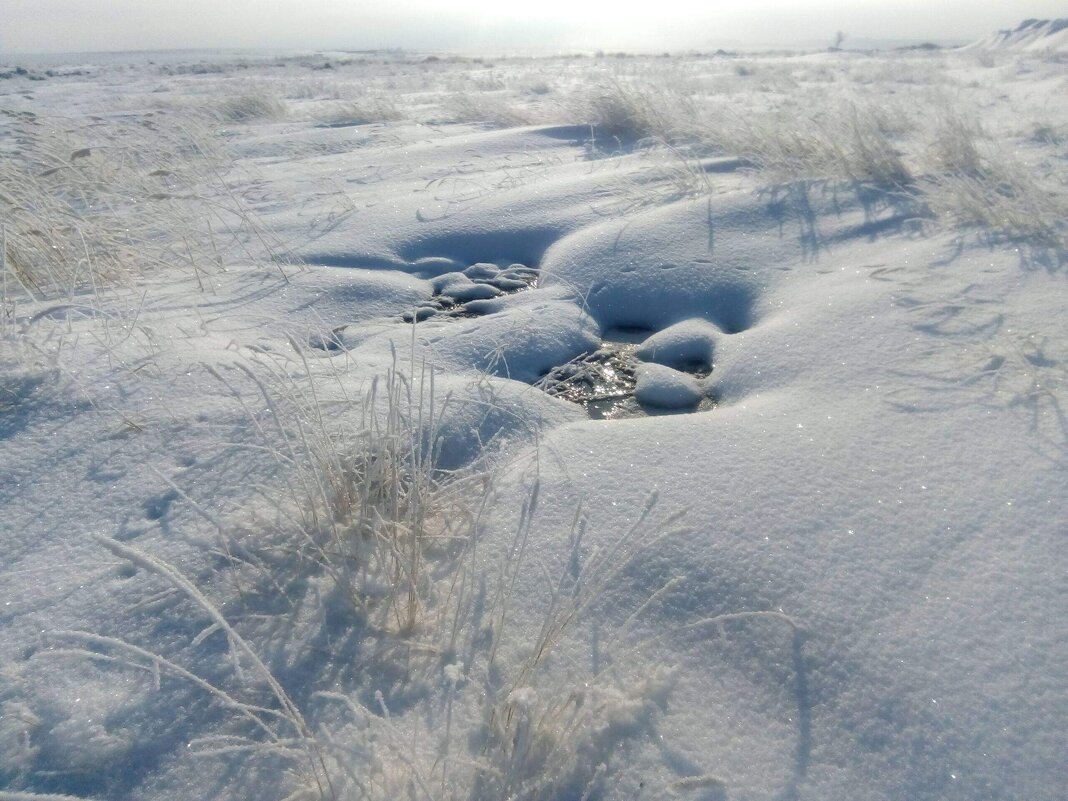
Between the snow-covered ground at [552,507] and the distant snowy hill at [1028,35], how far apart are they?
2196 cm

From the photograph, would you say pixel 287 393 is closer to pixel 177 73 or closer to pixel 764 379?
pixel 764 379

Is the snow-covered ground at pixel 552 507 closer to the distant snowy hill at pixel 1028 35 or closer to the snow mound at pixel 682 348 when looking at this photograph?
the snow mound at pixel 682 348

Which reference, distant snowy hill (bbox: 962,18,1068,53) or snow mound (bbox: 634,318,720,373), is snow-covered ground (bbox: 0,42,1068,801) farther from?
distant snowy hill (bbox: 962,18,1068,53)

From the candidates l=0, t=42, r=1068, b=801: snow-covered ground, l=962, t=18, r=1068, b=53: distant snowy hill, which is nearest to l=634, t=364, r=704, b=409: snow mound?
l=0, t=42, r=1068, b=801: snow-covered ground

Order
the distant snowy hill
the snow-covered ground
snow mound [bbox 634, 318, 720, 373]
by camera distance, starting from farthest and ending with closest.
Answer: the distant snowy hill < snow mound [bbox 634, 318, 720, 373] < the snow-covered ground

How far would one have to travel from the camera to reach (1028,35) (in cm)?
2152

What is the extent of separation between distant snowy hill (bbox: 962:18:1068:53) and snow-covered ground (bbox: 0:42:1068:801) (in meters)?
22.0

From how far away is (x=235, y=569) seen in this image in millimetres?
1090

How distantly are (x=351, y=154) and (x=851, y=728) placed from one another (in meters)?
4.72

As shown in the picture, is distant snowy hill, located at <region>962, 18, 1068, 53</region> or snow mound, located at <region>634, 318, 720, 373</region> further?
distant snowy hill, located at <region>962, 18, 1068, 53</region>

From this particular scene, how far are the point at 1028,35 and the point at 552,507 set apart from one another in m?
28.5

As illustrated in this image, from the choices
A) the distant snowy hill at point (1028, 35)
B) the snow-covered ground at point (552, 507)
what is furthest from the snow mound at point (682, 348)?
the distant snowy hill at point (1028, 35)

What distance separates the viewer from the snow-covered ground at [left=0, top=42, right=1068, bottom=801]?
33.8 inches

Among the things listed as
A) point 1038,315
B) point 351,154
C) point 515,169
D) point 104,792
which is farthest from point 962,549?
point 351,154
